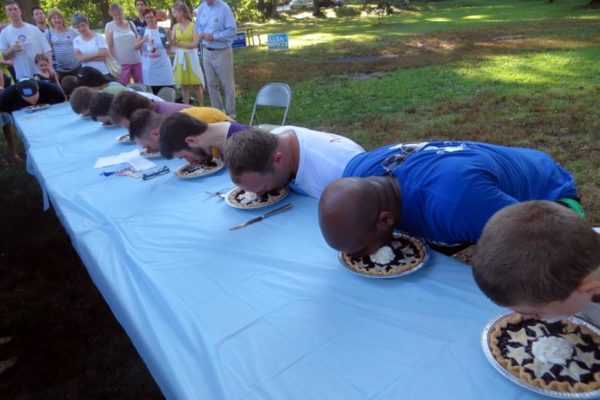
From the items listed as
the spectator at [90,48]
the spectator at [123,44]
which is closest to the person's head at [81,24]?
the spectator at [90,48]

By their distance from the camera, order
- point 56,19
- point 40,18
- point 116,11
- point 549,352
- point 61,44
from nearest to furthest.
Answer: point 549,352 → point 116,11 → point 56,19 → point 61,44 → point 40,18

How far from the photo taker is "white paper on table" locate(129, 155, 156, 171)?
2.84 m

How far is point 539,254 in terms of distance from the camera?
2.84 ft

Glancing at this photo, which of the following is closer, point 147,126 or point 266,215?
point 266,215

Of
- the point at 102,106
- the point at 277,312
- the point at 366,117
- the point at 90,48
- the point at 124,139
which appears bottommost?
the point at 366,117

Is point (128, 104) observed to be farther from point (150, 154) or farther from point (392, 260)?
point (392, 260)

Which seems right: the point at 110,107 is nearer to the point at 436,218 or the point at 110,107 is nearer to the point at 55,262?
the point at 55,262

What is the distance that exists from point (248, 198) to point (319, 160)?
0.39 m

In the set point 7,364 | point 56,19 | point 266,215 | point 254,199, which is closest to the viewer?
point 266,215

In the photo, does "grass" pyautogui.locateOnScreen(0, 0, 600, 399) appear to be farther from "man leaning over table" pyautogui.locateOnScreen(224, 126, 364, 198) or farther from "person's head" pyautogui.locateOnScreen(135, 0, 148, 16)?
"person's head" pyautogui.locateOnScreen(135, 0, 148, 16)

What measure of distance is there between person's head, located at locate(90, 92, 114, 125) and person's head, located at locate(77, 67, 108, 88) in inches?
71.5

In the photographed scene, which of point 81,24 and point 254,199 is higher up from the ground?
point 81,24

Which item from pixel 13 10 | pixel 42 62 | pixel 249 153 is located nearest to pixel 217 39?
pixel 42 62

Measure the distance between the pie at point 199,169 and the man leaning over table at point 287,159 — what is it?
25.5 inches
